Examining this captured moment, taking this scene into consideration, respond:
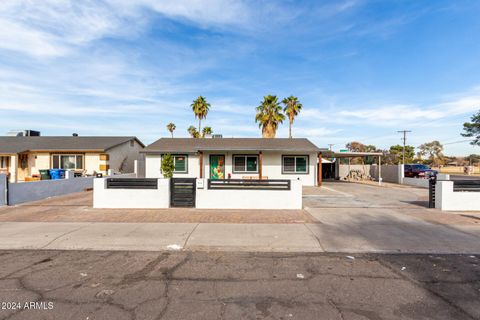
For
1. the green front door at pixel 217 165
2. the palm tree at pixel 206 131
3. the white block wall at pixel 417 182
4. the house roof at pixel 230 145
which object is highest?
the palm tree at pixel 206 131

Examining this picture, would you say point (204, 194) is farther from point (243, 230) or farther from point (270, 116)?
point (270, 116)

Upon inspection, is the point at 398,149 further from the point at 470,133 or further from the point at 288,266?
the point at 288,266

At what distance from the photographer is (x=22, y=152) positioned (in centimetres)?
2064

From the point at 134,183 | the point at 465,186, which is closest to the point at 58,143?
the point at 134,183

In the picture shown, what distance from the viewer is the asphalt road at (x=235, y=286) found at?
10.3 ft

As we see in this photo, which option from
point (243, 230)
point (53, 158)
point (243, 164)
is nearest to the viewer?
point (243, 230)

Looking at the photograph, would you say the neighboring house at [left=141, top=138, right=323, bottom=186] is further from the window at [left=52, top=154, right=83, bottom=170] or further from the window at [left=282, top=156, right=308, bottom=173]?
the window at [left=52, top=154, right=83, bottom=170]

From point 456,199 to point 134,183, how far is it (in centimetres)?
1277

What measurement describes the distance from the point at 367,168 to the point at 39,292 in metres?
30.8

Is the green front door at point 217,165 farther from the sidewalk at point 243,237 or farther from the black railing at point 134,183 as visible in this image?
the sidewalk at point 243,237

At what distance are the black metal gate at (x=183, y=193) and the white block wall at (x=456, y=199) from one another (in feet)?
32.4

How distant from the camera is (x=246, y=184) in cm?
999

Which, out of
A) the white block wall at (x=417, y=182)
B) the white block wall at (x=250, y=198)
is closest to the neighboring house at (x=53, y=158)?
the white block wall at (x=250, y=198)

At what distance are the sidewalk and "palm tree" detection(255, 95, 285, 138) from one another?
25009 millimetres
